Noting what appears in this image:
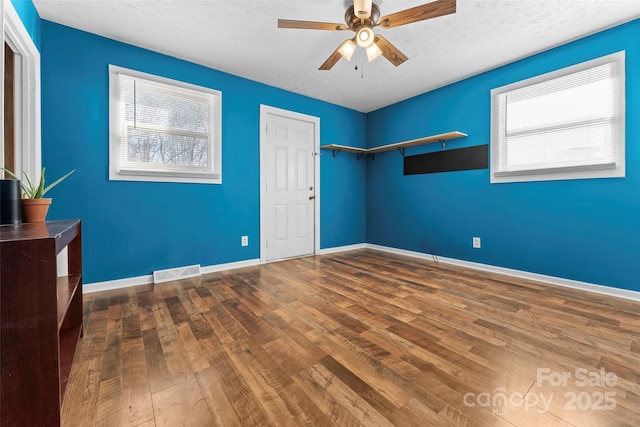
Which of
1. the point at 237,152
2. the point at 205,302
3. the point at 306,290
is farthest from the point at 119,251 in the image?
the point at 306,290

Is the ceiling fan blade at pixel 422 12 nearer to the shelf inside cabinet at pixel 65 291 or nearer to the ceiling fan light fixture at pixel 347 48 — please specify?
the ceiling fan light fixture at pixel 347 48

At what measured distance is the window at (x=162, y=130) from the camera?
274cm

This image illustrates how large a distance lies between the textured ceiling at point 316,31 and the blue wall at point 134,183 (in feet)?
0.63

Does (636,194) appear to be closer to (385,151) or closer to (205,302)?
(385,151)

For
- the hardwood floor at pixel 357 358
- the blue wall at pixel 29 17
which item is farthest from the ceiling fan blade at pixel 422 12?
the blue wall at pixel 29 17

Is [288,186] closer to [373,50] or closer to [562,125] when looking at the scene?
[373,50]

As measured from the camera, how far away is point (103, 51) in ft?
8.70

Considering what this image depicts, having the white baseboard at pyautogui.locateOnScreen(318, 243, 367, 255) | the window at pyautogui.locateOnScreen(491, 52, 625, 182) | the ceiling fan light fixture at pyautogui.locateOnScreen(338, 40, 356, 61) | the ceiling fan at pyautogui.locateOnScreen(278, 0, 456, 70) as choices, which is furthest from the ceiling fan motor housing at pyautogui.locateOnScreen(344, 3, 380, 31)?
the white baseboard at pyautogui.locateOnScreen(318, 243, 367, 255)

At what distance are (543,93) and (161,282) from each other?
459cm

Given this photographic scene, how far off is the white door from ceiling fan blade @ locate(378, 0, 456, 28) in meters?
2.20

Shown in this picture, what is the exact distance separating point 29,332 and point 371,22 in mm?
2591

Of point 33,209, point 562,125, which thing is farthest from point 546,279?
point 33,209

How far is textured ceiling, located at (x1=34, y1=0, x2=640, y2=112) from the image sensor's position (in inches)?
87.7

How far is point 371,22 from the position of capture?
2070 mm
